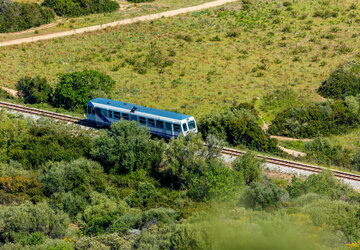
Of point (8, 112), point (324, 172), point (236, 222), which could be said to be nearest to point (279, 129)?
point (324, 172)

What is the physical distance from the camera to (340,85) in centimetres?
4928

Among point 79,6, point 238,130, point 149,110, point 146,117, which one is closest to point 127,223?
point 146,117

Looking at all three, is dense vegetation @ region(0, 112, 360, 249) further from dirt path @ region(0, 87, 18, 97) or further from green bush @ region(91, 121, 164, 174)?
dirt path @ region(0, 87, 18, 97)

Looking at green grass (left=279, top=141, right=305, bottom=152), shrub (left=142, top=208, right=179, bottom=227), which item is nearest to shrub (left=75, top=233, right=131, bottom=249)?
shrub (left=142, top=208, right=179, bottom=227)

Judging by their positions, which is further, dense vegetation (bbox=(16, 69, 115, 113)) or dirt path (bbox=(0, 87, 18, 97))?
dirt path (bbox=(0, 87, 18, 97))

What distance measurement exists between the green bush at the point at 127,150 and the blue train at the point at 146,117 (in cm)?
231

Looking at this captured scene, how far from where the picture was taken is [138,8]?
81750mm

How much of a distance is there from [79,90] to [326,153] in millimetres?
24819

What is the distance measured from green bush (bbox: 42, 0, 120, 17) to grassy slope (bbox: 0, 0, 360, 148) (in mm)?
10630

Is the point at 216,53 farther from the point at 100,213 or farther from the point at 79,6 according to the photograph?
the point at 100,213

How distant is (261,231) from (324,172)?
45.0 feet

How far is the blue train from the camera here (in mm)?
36125

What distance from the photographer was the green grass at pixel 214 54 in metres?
51.9

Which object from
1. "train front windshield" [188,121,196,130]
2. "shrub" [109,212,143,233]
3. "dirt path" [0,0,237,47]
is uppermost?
"dirt path" [0,0,237,47]
